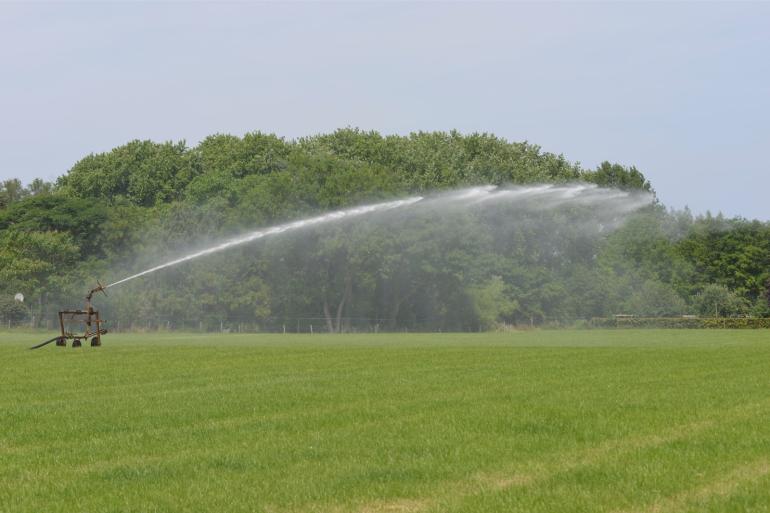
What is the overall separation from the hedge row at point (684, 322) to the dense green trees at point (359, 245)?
4225 mm

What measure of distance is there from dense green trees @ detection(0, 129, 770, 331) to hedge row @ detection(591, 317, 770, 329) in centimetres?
422

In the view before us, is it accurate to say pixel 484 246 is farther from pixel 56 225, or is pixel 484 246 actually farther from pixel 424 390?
pixel 424 390

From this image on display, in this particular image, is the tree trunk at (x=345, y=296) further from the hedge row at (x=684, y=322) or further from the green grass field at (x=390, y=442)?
the green grass field at (x=390, y=442)

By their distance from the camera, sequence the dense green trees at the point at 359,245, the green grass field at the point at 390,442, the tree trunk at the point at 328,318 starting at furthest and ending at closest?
the tree trunk at the point at 328,318, the dense green trees at the point at 359,245, the green grass field at the point at 390,442

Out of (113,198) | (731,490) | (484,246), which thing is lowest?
(731,490)

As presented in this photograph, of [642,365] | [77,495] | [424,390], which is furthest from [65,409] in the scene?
[642,365]

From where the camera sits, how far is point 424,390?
23125 millimetres

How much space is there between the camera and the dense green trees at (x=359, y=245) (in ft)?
343

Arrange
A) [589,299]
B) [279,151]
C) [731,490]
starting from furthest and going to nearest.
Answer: [279,151], [589,299], [731,490]

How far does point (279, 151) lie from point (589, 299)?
41097mm

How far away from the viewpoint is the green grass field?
1094cm

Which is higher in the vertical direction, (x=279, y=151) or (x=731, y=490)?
(x=279, y=151)

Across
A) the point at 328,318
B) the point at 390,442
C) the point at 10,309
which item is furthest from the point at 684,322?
the point at 390,442

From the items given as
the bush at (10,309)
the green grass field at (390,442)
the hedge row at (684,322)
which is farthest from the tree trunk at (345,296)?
the green grass field at (390,442)
